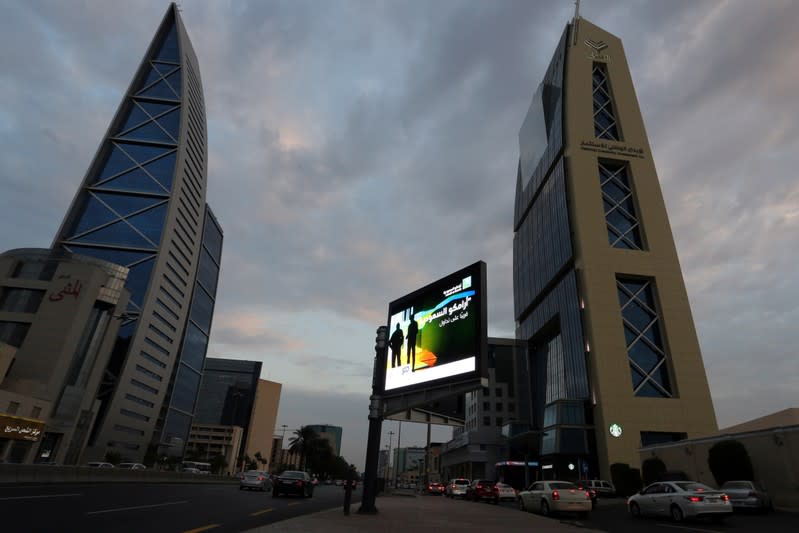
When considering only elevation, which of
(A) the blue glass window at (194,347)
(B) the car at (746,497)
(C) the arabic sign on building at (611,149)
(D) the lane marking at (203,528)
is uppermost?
(C) the arabic sign on building at (611,149)

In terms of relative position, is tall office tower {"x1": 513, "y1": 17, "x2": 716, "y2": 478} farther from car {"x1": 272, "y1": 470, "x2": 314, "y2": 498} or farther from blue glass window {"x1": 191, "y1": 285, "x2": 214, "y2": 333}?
A: blue glass window {"x1": 191, "y1": 285, "x2": 214, "y2": 333}

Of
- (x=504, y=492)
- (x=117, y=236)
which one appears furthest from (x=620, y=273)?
(x=117, y=236)

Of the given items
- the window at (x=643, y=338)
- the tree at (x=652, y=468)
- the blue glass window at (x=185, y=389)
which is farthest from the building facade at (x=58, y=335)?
the window at (x=643, y=338)

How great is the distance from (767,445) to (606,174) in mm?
60205

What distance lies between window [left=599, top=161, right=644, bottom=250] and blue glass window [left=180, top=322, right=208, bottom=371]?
11400 cm

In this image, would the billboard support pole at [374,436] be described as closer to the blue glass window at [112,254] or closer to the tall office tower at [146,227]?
the tall office tower at [146,227]

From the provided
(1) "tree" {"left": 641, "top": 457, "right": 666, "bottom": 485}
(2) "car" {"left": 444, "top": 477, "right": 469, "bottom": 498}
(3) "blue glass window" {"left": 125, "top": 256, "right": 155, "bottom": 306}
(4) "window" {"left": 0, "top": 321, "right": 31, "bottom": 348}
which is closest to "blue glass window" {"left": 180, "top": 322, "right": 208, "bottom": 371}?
(3) "blue glass window" {"left": 125, "top": 256, "right": 155, "bottom": 306}

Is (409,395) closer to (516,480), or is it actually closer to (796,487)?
(796,487)

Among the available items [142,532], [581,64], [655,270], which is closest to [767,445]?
[142,532]

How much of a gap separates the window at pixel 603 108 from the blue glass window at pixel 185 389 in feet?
392

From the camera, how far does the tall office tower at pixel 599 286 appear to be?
5888 centimetres

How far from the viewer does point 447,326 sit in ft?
62.7

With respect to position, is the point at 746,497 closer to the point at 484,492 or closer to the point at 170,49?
the point at 484,492

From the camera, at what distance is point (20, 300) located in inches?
2734
